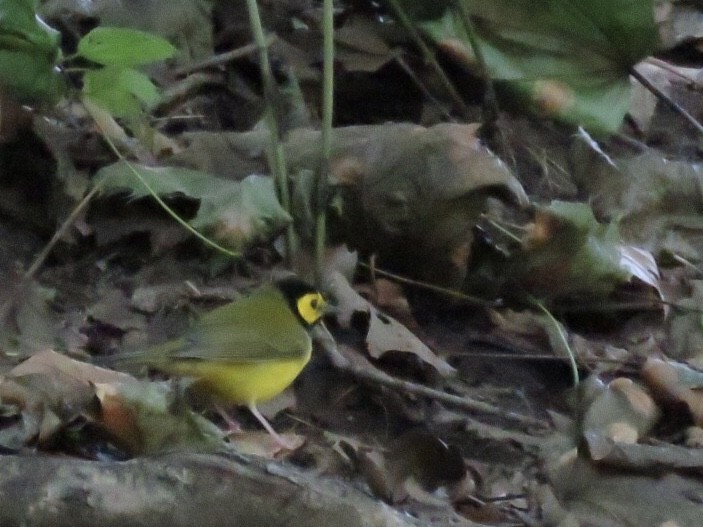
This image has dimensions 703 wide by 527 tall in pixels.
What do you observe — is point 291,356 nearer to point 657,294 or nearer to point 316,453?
point 316,453

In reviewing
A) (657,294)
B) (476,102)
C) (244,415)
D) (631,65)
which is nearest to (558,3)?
(631,65)

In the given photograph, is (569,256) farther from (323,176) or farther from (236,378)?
(236,378)

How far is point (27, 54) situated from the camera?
2912 mm

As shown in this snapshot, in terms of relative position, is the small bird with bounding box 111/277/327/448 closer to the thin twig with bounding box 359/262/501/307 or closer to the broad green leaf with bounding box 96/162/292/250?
the broad green leaf with bounding box 96/162/292/250

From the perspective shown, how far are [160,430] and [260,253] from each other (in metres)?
1.20

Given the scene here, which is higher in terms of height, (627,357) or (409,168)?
(409,168)

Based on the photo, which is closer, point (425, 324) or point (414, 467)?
point (414, 467)

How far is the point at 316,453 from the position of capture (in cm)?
240

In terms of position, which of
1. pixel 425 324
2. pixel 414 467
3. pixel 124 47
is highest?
pixel 124 47

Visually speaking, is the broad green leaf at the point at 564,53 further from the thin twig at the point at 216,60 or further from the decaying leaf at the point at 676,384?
the decaying leaf at the point at 676,384

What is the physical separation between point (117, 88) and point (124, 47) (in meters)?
0.21

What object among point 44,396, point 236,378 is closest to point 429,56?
point 236,378

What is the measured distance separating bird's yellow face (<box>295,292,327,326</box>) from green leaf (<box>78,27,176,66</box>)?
27.2 inches

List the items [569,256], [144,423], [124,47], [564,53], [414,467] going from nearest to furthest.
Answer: [144,423]
[414,467]
[124,47]
[569,256]
[564,53]
